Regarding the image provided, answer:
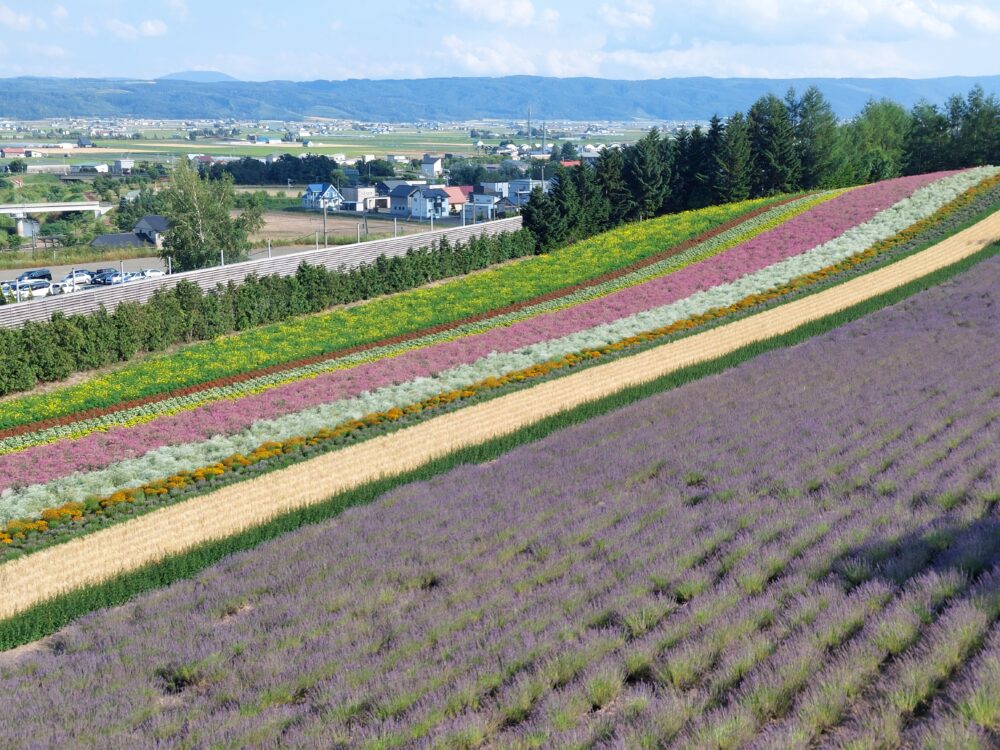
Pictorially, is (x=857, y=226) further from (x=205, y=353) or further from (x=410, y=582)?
(x=410, y=582)

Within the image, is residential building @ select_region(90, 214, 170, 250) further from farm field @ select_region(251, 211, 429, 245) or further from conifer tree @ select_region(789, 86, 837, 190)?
conifer tree @ select_region(789, 86, 837, 190)

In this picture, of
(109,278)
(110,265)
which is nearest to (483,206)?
(110,265)

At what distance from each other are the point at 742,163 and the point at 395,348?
43.8m

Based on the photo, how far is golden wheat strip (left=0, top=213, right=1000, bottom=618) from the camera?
19984 millimetres

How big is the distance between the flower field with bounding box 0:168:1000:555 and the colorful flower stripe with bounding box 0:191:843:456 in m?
0.13

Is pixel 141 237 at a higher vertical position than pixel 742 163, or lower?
lower

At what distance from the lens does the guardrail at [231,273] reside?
140ft

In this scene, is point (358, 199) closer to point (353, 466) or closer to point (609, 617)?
point (353, 466)

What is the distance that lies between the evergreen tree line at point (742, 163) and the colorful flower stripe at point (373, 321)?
139 inches

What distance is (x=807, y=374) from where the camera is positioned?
2805cm

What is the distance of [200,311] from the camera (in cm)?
4781

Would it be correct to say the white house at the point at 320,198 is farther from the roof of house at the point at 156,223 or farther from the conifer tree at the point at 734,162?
the conifer tree at the point at 734,162

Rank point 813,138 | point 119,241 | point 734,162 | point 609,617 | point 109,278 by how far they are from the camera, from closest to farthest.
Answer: point 609,617 → point 109,278 → point 734,162 → point 813,138 → point 119,241

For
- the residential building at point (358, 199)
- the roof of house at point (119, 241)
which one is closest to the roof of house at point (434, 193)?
the residential building at point (358, 199)
